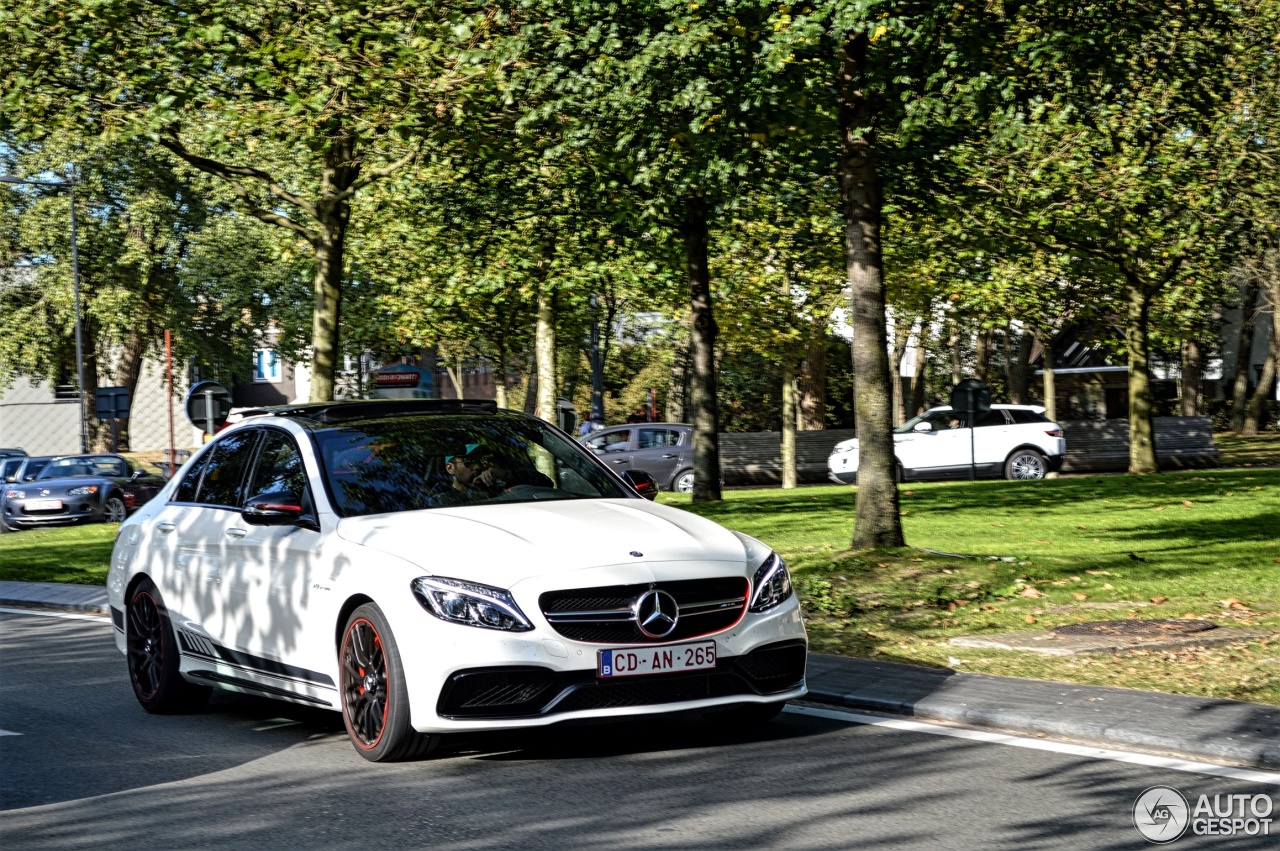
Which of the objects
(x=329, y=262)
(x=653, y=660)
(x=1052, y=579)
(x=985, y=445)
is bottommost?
(x=1052, y=579)

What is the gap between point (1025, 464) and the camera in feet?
117

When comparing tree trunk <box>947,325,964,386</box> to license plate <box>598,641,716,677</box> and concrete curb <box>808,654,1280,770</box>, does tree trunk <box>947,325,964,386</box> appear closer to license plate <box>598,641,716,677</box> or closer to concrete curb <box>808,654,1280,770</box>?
concrete curb <box>808,654,1280,770</box>

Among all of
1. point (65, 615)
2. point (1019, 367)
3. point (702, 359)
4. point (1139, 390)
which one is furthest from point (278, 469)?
point (1019, 367)

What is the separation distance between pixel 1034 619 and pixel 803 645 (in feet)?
13.7

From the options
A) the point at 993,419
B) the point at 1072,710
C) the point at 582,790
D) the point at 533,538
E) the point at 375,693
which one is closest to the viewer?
the point at 582,790

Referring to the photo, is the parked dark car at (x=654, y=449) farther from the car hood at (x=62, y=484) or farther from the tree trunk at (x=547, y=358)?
the car hood at (x=62, y=484)

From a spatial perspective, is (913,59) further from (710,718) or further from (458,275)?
(458,275)

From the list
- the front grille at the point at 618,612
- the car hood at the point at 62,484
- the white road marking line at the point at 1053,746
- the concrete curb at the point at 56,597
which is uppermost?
the car hood at the point at 62,484

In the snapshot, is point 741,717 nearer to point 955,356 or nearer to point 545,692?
point 545,692

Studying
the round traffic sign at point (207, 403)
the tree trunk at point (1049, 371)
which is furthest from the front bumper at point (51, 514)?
the tree trunk at point (1049, 371)

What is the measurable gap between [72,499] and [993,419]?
19882 millimetres

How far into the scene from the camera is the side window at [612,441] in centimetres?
3706

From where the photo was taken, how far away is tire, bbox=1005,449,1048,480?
3541 centimetres

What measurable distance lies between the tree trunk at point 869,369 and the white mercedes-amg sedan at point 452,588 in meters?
5.59
